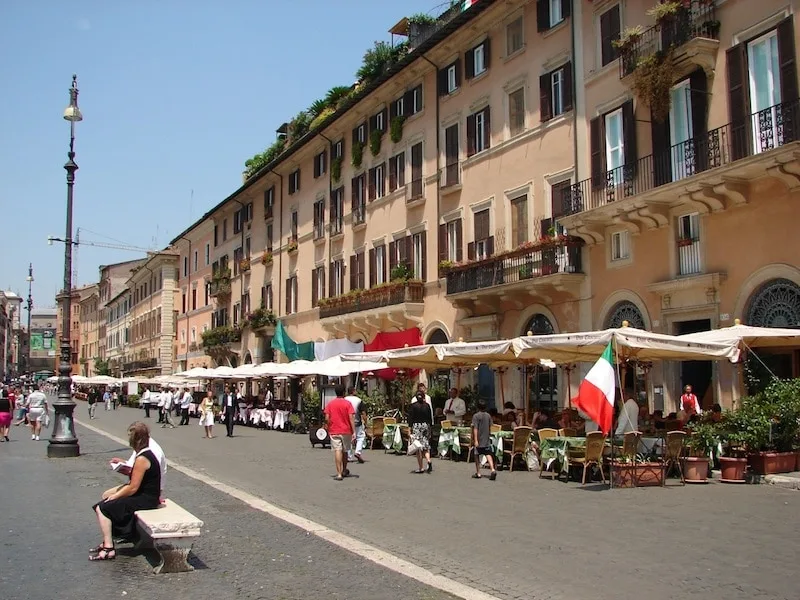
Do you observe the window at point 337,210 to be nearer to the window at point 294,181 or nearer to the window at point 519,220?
the window at point 294,181

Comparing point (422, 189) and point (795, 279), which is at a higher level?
point (422, 189)

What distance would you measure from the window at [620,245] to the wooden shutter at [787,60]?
5778 mm

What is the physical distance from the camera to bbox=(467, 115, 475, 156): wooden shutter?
28656 mm

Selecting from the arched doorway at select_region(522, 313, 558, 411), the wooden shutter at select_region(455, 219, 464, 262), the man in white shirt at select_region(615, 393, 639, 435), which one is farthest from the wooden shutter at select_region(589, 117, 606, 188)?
the man in white shirt at select_region(615, 393, 639, 435)

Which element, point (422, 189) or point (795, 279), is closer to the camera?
point (795, 279)

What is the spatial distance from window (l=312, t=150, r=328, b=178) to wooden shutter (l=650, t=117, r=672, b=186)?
2250 cm

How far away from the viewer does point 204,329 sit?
202 ft

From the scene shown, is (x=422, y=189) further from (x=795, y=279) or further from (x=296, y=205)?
(x=795, y=279)

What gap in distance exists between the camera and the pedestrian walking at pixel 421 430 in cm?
1672

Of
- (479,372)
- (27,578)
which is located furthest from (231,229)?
(27,578)

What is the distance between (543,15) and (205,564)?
21.0m

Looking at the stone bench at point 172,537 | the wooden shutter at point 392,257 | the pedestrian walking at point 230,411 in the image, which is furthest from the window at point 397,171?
the stone bench at point 172,537

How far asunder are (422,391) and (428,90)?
16432mm

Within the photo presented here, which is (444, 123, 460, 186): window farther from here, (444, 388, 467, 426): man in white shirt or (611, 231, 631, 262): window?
(444, 388, 467, 426): man in white shirt
